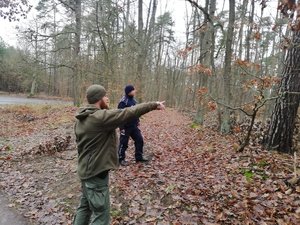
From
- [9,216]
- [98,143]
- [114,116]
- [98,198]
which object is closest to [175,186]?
[98,198]

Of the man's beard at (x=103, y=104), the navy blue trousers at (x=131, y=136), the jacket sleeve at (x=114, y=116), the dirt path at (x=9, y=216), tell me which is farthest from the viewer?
the navy blue trousers at (x=131, y=136)

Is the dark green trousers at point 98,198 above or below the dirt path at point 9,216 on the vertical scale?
above

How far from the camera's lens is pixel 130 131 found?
6688mm

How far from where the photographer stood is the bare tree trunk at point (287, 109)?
636 centimetres

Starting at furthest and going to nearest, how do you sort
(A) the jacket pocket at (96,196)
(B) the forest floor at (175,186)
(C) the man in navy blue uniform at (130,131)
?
(C) the man in navy blue uniform at (130,131) → (B) the forest floor at (175,186) → (A) the jacket pocket at (96,196)

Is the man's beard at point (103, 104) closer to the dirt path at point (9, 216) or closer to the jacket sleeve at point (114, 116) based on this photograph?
the jacket sleeve at point (114, 116)

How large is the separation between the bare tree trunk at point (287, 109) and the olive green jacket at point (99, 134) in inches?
170

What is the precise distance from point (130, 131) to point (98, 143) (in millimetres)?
3180

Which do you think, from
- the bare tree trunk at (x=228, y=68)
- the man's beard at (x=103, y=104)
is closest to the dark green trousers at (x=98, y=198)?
the man's beard at (x=103, y=104)

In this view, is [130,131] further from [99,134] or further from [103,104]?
[99,134]

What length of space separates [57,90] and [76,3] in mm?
27158

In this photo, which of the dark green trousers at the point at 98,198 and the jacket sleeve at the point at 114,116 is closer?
the jacket sleeve at the point at 114,116

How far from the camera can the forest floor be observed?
180 inches

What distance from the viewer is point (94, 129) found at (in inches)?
136
